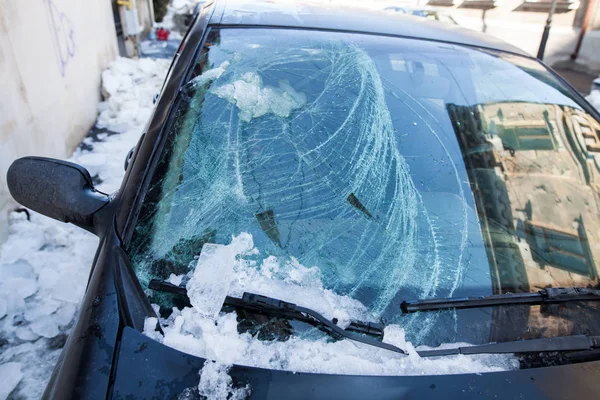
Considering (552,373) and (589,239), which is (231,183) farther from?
(589,239)

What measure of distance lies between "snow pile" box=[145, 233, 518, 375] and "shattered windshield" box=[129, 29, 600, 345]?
0.01 meters

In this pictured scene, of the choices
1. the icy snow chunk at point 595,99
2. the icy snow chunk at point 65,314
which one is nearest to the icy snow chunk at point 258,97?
the icy snow chunk at point 65,314

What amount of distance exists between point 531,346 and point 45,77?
4.02 m

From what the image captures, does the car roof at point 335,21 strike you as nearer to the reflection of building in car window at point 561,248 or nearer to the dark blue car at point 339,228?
the dark blue car at point 339,228

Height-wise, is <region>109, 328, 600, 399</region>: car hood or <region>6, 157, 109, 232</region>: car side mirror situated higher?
<region>6, 157, 109, 232</region>: car side mirror

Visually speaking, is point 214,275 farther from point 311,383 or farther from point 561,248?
point 561,248

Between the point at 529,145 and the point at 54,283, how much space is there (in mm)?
2554

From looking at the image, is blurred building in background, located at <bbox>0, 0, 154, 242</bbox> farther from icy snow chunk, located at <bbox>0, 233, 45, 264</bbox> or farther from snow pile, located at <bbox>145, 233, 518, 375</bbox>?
snow pile, located at <bbox>145, 233, 518, 375</bbox>

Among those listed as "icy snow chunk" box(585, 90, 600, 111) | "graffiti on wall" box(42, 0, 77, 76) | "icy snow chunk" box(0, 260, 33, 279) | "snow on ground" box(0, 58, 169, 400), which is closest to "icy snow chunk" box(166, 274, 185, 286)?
"snow on ground" box(0, 58, 169, 400)

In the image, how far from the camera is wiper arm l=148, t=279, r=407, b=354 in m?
1.20

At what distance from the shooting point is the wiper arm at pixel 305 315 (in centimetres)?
120

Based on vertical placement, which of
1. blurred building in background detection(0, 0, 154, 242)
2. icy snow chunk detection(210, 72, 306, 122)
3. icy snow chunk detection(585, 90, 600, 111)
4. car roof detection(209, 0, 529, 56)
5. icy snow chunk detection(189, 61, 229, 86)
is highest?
car roof detection(209, 0, 529, 56)

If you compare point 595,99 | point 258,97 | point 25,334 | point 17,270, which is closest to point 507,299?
point 258,97

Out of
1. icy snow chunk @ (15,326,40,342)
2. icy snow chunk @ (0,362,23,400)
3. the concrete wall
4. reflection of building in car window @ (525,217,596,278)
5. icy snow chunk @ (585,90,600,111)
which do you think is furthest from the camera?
icy snow chunk @ (585,90,600,111)
